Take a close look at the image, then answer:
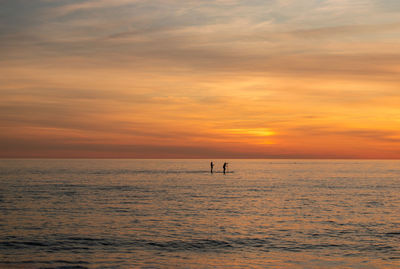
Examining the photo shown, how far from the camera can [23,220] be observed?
37.5 m

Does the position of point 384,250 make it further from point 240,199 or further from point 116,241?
point 240,199

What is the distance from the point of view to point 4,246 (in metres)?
27.3

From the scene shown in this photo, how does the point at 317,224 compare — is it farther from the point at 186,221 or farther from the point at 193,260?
the point at 193,260

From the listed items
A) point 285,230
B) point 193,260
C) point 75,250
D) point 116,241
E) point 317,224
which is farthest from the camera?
point 317,224

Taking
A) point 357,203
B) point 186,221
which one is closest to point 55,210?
point 186,221

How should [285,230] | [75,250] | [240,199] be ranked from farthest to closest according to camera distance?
1. [240,199]
2. [285,230]
3. [75,250]

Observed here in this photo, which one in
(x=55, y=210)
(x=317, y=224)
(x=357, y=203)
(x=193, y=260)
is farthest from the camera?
(x=357, y=203)

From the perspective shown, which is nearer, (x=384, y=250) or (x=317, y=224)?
(x=384, y=250)

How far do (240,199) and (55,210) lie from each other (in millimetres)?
24804

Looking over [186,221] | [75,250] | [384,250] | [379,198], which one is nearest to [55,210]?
[186,221]

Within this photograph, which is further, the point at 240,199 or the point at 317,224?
the point at 240,199

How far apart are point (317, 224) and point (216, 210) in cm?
1239

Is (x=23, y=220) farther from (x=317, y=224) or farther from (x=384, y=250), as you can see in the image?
(x=384, y=250)

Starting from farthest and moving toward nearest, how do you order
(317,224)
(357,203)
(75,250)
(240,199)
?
(240,199), (357,203), (317,224), (75,250)
